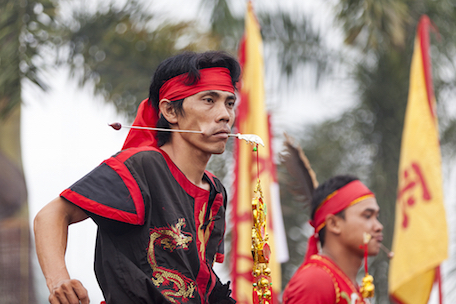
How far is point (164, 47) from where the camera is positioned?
7805 mm

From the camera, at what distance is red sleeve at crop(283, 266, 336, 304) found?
3.54m

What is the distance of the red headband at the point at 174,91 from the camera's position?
2451mm

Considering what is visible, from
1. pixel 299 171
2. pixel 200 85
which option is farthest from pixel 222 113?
pixel 299 171

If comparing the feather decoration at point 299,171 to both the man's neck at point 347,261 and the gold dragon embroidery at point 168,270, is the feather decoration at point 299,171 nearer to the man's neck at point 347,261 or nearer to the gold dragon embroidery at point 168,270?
the man's neck at point 347,261

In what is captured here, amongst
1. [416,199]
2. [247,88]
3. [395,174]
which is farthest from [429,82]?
[395,174]

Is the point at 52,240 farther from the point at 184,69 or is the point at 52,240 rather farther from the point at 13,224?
the point at 13,224

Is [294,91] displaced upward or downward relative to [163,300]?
upward

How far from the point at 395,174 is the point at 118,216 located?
26.9ft

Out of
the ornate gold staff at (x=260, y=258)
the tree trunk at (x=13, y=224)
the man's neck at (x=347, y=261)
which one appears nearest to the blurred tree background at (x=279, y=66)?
the tree trunk at (x=13, y=224)

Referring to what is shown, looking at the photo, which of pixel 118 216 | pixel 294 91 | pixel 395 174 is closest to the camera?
pixel 118 216

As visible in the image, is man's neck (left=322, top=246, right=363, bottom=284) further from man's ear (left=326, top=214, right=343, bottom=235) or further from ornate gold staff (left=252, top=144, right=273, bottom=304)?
ornate gold staff (left=252, top=144, right=273, bottom=304)

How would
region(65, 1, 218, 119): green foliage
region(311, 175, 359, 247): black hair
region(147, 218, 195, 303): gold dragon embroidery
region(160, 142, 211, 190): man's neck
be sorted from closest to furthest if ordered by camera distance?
region(147, 218, 195, 303): gold dragon embroidery → region(160, 142, 211, 190): man's neck → region(311, 175, 359, 247): black hair → region(65, 1, 218, 119): green foliage

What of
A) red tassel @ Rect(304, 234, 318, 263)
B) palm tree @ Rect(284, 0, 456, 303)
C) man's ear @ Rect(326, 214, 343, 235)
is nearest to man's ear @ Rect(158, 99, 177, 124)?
man's ear @ Rect(326, 214, 343, 235)

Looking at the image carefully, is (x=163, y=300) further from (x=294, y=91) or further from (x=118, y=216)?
(x=294, y=91)
